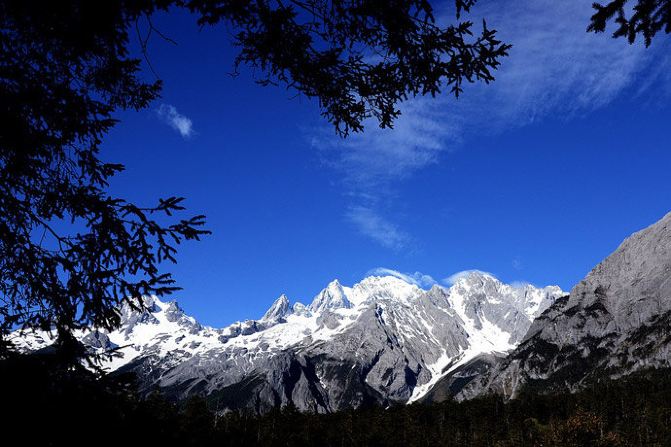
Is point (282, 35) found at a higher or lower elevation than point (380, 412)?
lower

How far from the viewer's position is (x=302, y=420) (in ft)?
292

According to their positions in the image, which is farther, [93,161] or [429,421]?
[429,421]

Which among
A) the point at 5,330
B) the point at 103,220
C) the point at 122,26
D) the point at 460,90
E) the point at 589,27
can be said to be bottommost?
the point at 5,330

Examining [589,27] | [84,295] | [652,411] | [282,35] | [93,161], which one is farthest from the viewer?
[652,411]

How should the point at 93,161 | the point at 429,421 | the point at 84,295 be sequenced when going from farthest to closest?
the point at 429,421 < the point at 93,161 < the point at 84,295

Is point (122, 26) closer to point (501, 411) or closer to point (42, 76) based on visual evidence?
point (42, 76)

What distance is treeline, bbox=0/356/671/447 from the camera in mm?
6141

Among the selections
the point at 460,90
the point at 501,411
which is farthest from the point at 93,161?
the point at 501,411

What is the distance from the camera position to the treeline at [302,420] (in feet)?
20.1

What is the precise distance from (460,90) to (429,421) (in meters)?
117

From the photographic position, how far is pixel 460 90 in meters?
8.68

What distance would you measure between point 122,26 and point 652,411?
119362 millimetres

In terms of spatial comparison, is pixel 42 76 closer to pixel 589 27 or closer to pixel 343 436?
pixel 589 27

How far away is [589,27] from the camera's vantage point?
6926 millimetres
